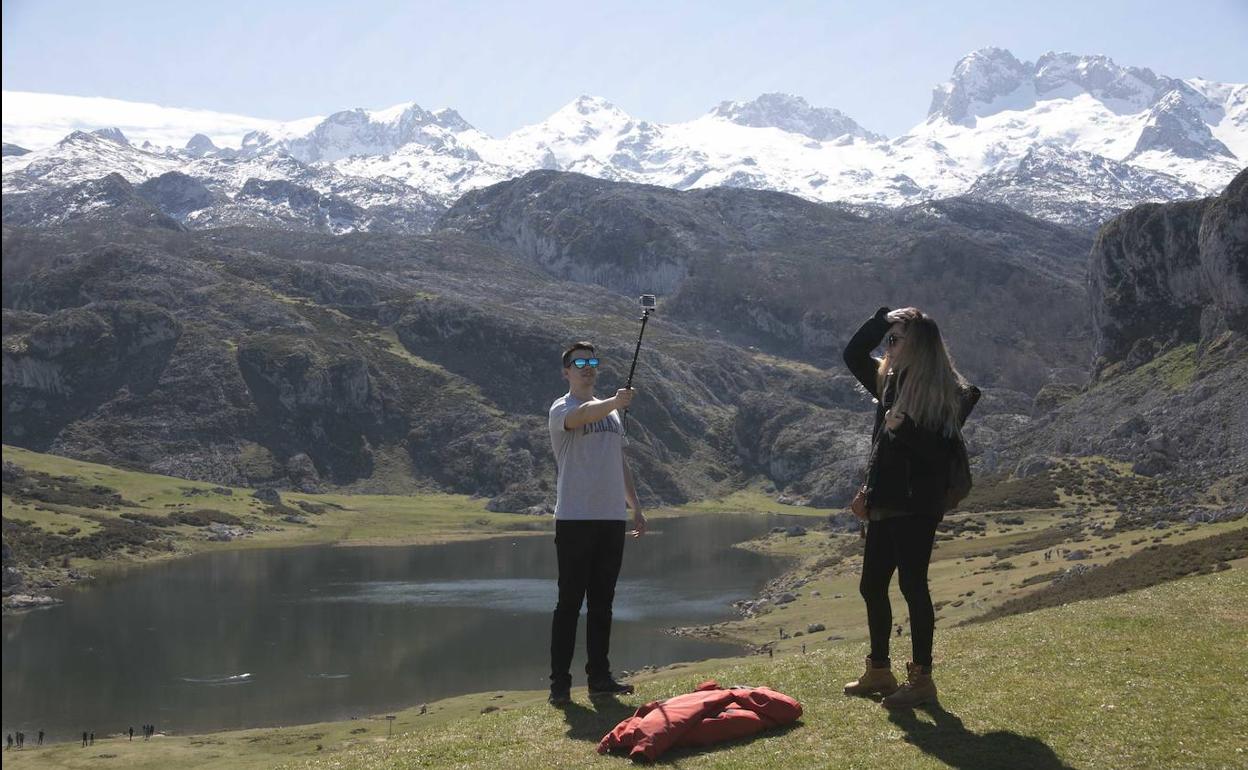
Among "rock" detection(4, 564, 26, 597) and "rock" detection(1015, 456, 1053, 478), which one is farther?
"rock" detection(1015, 456, 1053, 478)

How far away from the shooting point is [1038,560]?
10419cm

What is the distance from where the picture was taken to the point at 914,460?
567 inches

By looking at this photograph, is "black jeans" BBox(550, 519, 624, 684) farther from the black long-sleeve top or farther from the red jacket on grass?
the black long-sleeve top

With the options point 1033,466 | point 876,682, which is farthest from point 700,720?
point 1033,466

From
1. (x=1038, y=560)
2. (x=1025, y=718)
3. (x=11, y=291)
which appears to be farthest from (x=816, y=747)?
(x=1038, y=560)

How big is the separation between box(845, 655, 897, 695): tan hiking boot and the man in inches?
154

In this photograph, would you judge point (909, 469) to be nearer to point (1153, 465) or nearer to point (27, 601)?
point (27, 601)

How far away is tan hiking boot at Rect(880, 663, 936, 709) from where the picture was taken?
583 inches

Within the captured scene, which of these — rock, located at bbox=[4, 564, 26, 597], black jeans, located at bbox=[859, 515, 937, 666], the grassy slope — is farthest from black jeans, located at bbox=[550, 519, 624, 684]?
rock, located at bbox=[4, 564, 26, 597]

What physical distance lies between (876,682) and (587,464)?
16.6ft

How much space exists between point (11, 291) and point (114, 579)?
546 feet

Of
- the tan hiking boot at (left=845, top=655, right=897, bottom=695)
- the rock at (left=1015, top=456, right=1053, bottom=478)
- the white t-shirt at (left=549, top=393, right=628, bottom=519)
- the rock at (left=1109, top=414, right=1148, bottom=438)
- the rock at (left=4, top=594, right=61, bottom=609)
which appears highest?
the white t-shirt at (left=549, top=393, right=628, bottom=519)

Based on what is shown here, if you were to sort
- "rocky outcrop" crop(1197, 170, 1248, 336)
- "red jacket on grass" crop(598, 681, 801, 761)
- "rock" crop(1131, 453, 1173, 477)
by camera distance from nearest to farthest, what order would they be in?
"red jacket on grass" crop(598, 681, 801, 761) < "rock" crop(1131, 453, 1173, 477) < "rocky outcrop" crop(1197, 170, 1248, 336)

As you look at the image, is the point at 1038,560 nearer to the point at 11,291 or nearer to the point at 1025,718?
the point at 1025,718
